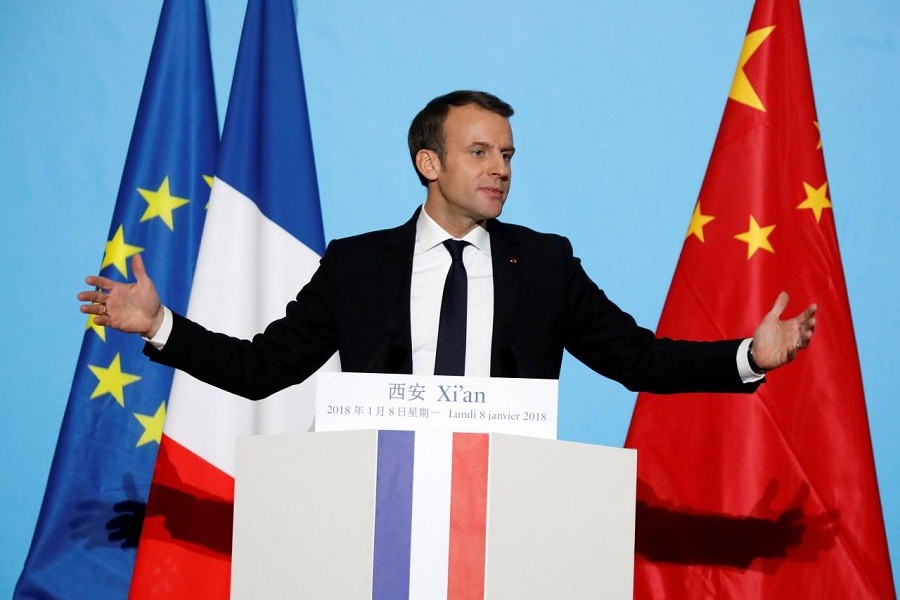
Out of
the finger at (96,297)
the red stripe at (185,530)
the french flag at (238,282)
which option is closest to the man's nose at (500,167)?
the finger at (96,297)

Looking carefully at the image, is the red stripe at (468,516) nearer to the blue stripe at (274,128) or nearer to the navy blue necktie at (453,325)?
the navy blue necktie at (453,325)

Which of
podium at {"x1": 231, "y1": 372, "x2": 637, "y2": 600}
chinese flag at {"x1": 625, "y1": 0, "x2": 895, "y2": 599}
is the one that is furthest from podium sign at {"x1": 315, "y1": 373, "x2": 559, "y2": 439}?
chinese flag at {"x1": 625, "y1": 0, "x2": 895, "y2": 599}

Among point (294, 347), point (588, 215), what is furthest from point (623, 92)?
point (294, 347)

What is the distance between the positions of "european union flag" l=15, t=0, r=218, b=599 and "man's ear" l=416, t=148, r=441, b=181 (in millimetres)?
1081

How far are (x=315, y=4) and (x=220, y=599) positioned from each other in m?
1.88

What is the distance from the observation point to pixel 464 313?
2299 millimetres

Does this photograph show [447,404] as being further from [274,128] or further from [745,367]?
[274,128]

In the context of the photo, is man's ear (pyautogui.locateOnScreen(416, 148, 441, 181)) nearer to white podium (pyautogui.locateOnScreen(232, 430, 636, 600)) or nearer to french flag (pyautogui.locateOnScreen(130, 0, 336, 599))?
french flag (pyautogui.locateOnScreen(130, 0, 336, 599))

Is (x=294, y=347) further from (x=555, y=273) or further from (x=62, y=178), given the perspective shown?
(x=62, y=178)

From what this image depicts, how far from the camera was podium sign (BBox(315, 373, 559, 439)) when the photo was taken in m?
1.72

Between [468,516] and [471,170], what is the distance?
0.95 metres

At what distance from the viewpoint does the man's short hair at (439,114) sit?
8.16ft

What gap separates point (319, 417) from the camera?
177 cm

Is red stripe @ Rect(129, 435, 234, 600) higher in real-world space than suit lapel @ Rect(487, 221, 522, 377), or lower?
lower
